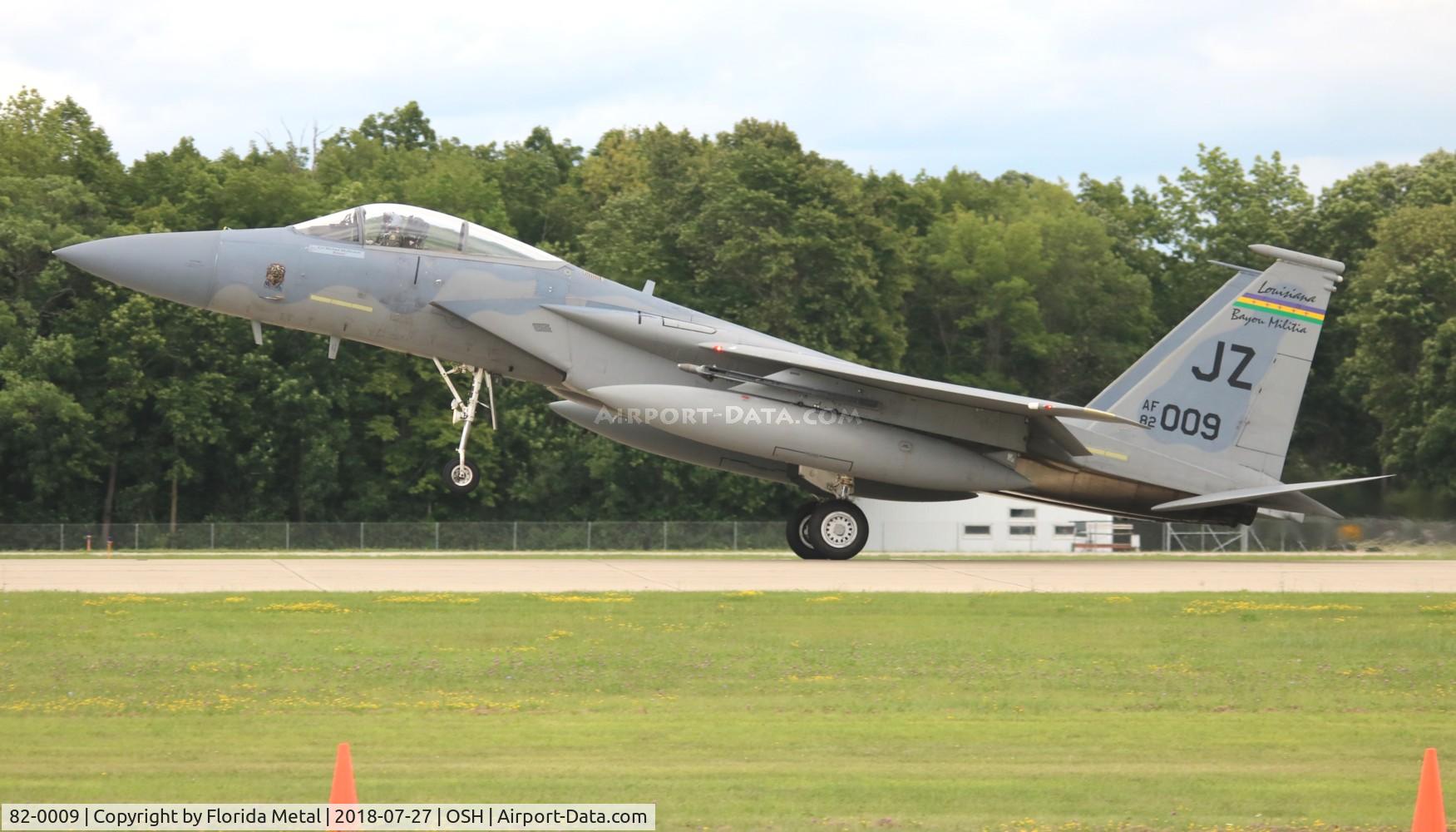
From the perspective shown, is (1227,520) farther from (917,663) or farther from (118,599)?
(118,599)

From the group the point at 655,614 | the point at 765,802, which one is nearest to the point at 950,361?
the point at 655,614

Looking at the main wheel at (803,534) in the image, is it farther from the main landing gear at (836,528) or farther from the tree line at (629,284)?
the tree line at (629,284)

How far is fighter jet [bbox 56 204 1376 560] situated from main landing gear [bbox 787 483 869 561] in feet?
0.09

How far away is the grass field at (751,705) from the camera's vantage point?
7875mm

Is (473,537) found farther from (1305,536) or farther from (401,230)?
(401,230)

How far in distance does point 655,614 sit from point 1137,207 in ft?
182

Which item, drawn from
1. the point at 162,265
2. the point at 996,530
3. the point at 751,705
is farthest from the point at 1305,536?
the point at 751,705

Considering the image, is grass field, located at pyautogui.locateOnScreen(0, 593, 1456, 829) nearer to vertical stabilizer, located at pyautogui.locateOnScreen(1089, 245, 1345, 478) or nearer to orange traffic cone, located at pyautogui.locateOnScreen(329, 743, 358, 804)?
orange traffic cone, located at pyautogui.locateOnScreen(329, 743, 358, 804)

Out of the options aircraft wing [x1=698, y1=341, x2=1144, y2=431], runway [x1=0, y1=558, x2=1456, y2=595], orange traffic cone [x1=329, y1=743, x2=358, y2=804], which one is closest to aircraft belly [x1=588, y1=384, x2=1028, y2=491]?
aircraft wing [x1=698, y1=341, x2=1144, y2=431]

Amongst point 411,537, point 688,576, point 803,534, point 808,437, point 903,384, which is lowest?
point 411,537

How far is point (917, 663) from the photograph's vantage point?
39.4 feet

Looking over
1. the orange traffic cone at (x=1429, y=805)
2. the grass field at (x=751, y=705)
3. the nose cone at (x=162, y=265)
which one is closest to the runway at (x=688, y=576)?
the grass field at (x=751, y=705)

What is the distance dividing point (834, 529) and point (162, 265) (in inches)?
339

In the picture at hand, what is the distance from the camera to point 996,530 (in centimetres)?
3688
